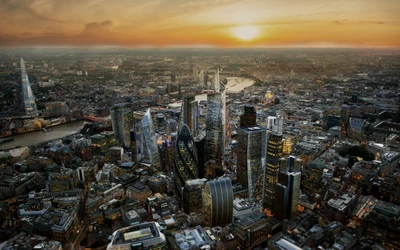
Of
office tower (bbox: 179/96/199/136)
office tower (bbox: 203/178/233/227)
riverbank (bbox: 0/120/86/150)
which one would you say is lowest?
riverbank (bbox: 0/120/86/150)

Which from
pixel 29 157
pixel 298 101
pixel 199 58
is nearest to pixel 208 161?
pixel 29 157

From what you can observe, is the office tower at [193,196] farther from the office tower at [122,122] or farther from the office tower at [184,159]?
the office tower at [122,122]

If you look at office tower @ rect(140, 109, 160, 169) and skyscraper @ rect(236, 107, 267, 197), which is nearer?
skyscraper @ rect(236, 107, 267, 197)

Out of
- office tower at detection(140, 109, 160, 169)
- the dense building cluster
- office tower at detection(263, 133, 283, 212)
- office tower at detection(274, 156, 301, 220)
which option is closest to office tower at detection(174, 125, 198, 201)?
the dense building cluster

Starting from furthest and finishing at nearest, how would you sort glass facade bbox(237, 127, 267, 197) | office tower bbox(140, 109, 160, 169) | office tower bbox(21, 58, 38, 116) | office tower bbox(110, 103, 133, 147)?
office tower bbox(21, 58, 38, 116), office tower bbox(110, 103, 133, 147), office tower bbox(140, 109, 160, 169), glass facade bbox(237, 127, 267, 197)

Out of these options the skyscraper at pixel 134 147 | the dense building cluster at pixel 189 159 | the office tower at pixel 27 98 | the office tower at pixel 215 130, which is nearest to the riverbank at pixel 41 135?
the dense building cluster at pixel 189 159

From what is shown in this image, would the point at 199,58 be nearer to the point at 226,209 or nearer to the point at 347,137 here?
the point at 347,137

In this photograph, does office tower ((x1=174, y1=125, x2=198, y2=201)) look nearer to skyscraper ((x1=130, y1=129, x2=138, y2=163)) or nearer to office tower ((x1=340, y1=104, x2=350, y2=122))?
skyscraper ((x1=130, y1=129, x2=138, y2=163))
